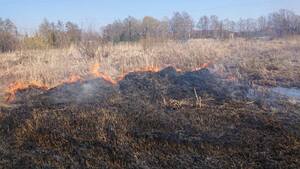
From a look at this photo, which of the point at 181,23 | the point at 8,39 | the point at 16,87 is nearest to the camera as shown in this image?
the point at 16,87

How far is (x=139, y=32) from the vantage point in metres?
28.8

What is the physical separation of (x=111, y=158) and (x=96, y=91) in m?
4.01

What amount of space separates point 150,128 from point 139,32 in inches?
934

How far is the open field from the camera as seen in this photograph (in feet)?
14.8

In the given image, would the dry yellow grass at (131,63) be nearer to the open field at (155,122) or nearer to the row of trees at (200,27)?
the open field at (155,122)

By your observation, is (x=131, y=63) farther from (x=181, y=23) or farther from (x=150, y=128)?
(x=181, y=23)

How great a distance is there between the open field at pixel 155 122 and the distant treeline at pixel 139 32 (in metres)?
8.20

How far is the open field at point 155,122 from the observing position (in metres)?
4.50

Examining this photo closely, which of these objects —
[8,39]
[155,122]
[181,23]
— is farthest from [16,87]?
[181,23]

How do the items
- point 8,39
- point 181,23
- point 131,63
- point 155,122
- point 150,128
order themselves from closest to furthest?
point 150,128
point 155,122
point 131,63
point 8,39
point 181,23

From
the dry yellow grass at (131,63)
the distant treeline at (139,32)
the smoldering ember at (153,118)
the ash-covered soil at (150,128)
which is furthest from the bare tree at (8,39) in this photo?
the ash-covered soil at (150,128)

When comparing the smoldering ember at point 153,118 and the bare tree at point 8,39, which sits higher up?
the bare tree at point 8,39

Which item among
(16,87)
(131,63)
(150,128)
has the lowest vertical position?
(150,128)

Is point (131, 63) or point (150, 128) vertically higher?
point (131, 63)
